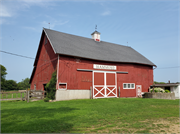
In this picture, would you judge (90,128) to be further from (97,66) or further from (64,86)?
(97,66)

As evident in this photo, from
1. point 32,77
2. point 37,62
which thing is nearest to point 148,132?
point 37,62

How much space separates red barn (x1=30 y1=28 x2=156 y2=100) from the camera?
1634 cm

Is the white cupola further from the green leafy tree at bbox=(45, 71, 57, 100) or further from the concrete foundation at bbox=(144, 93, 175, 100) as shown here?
the concrete foundation at bbox=(144, 93, 175, 100)

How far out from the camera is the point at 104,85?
61.0ft

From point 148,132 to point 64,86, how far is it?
12.2 metres

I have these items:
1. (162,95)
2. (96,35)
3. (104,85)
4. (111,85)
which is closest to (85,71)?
(104,85)

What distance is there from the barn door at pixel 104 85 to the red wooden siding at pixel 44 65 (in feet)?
17.5

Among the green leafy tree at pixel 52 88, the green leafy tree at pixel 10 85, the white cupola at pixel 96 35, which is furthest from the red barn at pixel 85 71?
the green leafy tree at pixel 10 85

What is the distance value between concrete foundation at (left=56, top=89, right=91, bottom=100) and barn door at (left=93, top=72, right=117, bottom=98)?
3.91ft

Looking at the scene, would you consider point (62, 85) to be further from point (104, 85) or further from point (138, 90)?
point (138, 90)

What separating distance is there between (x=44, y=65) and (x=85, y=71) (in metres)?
6.07

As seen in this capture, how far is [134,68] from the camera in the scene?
21.1 metres

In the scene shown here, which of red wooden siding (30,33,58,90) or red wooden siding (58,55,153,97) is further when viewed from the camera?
red wooden siding (30,33,58,90)

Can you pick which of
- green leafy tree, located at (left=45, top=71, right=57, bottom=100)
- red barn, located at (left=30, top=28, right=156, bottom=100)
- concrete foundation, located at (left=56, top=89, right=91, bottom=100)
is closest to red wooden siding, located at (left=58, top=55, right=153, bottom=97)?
red barn, located at (left=30, top=28, right=156, bottom=100)
